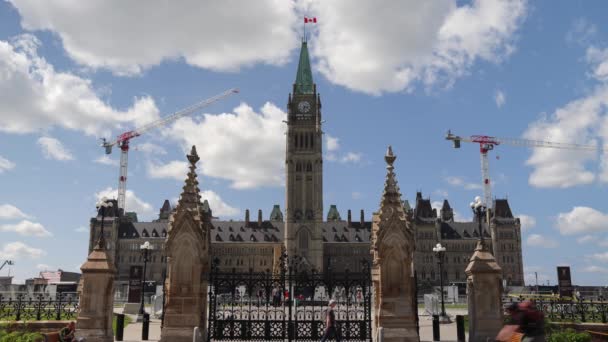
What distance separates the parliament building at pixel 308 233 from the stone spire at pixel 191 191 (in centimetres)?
11643

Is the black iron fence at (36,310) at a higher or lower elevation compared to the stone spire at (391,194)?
lower

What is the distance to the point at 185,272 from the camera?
17.9m

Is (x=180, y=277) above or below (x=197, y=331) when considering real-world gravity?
above

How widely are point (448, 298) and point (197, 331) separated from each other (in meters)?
50.4

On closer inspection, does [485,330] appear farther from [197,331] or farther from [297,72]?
[297,72]

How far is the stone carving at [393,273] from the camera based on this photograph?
17.5m

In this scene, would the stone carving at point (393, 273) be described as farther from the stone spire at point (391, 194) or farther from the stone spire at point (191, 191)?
the stone spire at point (191, 191)

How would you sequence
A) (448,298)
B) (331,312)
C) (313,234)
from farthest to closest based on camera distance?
1. (313,234)
2. (448,298)
3. (331,312)

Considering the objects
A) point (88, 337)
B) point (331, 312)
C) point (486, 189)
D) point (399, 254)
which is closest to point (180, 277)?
point (88, 337)

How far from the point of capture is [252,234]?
15038 centimetres

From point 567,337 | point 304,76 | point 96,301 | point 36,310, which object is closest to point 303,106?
point 304,76

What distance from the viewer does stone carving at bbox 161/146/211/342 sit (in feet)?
57.5

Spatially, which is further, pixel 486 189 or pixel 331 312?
pixel 486 189

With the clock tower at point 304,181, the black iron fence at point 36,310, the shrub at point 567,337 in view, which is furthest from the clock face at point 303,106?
the shrub at point 567,337
